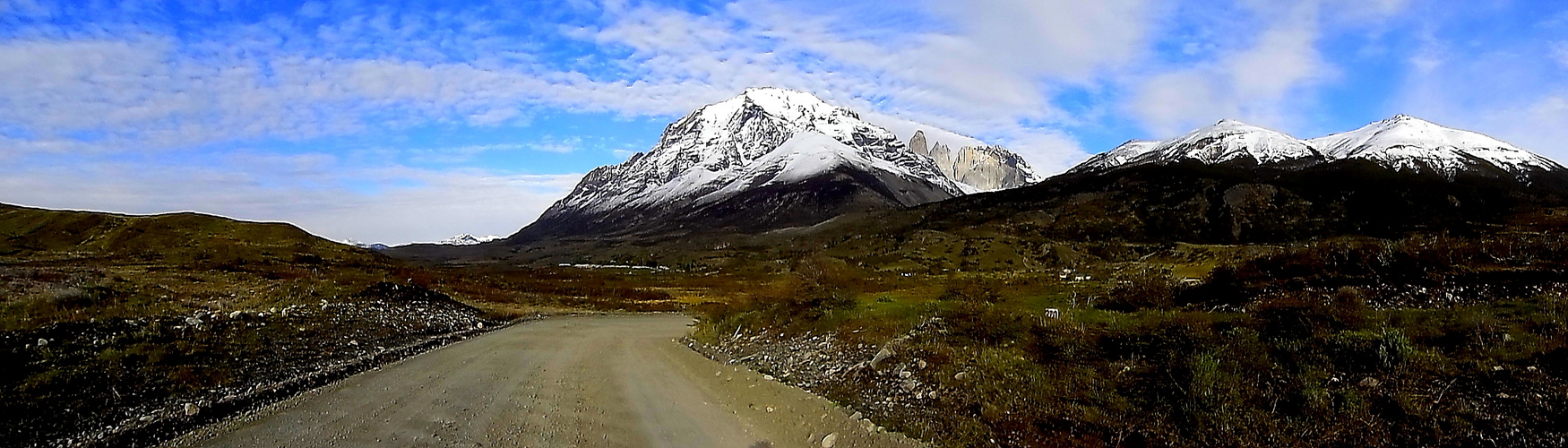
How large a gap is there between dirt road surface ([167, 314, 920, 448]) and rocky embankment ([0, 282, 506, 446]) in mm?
919

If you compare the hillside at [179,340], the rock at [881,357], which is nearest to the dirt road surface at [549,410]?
the hillside at [179,340]

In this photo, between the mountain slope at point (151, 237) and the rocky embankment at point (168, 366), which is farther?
the mountain slope at point (151, 237)

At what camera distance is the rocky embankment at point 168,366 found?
39.8ft

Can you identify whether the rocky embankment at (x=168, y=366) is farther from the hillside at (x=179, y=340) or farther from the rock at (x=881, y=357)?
the rock at (x=881, y=357)

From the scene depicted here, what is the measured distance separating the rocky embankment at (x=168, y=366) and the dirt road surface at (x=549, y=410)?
92 centimetres

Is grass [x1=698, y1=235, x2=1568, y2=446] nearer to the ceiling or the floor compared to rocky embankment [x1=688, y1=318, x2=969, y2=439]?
nearer to the ceiling

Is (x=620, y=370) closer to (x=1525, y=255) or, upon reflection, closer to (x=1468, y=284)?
(x=1468, y=284)

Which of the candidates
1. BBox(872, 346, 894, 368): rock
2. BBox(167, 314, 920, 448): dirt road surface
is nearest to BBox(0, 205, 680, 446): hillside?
BBox(167, 314, 920, 448): dirt road surface

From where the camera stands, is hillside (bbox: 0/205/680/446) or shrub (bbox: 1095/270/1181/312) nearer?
hillside (bbox: 0/205/680/446)

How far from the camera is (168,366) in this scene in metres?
16.0

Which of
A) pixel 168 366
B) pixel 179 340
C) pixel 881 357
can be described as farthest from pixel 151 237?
pixel 881 357

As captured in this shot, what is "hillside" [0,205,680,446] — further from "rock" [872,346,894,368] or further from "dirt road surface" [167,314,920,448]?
"rock" [872,346,894,368]

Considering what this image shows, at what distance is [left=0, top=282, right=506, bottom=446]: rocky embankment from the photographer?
12.1 meters

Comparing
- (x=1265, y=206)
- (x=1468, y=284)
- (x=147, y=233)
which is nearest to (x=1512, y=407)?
(x=1468, y=284)
